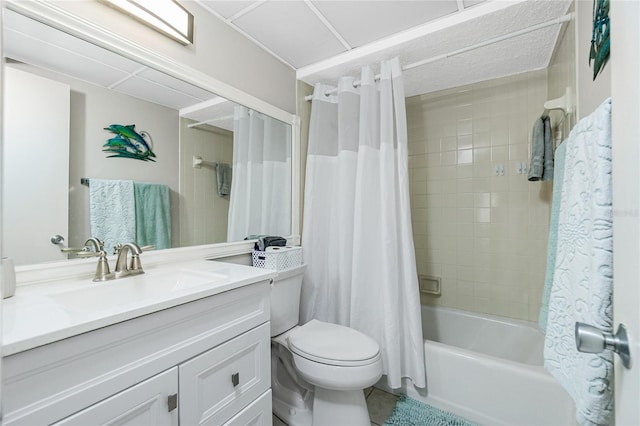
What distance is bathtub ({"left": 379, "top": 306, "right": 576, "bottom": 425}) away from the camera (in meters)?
1.37

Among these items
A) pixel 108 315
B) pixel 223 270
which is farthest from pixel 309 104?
pixel 108 315

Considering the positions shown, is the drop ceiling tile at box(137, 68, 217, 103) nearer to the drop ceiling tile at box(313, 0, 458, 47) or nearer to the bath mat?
the drop ceiling tile at box(313, 0, 458, 47)

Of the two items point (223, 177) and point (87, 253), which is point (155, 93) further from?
point (87, 253)

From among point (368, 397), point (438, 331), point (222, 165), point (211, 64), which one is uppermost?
point (211, 64)

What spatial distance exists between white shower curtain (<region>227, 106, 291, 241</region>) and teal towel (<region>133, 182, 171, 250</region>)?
14.0 inches

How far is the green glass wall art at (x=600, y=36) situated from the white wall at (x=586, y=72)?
3 centimetres

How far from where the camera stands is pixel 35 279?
3.15 feet

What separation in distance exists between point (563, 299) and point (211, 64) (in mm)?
1771

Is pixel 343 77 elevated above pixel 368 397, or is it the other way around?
pixel 343 77

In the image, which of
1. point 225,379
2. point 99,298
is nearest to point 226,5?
point 99,298

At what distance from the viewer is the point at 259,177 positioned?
72.7 inches

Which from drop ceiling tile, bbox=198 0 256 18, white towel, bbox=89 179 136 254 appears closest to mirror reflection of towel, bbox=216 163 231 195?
white towel, bbox=89 179 136 254

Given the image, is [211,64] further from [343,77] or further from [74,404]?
[74,404]

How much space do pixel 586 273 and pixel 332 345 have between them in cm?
105
